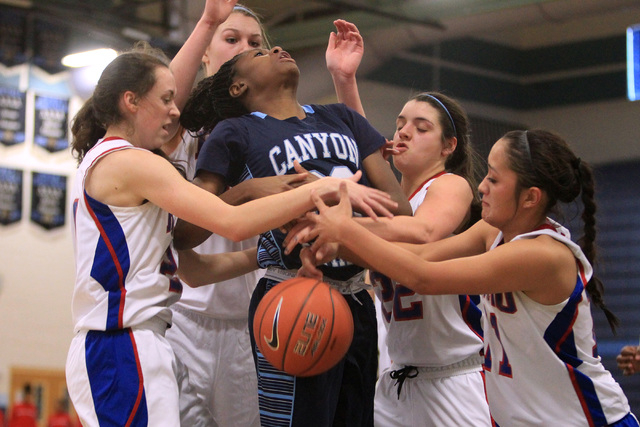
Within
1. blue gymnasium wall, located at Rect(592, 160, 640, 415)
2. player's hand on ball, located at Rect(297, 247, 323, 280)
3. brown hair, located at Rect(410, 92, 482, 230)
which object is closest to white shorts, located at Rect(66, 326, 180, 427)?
player's hand on ball, located at Rect(297, 247, 323, 280)

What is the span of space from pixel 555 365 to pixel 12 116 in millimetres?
7279

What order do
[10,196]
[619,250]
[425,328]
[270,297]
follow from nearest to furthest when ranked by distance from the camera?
[270,297]
[425,328]
[10,196]
[619,250]

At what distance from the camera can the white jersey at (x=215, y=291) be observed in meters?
3.75

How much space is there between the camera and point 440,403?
352 cm

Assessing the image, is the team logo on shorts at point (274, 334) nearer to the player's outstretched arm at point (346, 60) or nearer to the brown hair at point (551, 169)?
the brown hair at point (551, 169)

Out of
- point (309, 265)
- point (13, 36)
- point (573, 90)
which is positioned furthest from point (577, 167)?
point (573, 90)

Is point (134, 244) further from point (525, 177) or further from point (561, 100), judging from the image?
point (561, 100)

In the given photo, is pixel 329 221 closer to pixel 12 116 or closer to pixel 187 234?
pixel 187 234

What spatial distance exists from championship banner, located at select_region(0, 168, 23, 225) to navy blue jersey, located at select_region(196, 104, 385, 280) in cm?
600

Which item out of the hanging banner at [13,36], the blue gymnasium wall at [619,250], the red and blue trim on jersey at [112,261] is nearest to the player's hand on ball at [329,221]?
the red and blue trim on jersey at [112,261]

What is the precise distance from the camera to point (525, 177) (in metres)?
3.05

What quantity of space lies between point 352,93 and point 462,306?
1167 mm

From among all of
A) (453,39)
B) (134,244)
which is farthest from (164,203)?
(453,39)

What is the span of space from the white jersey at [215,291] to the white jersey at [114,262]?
32.6 inches
